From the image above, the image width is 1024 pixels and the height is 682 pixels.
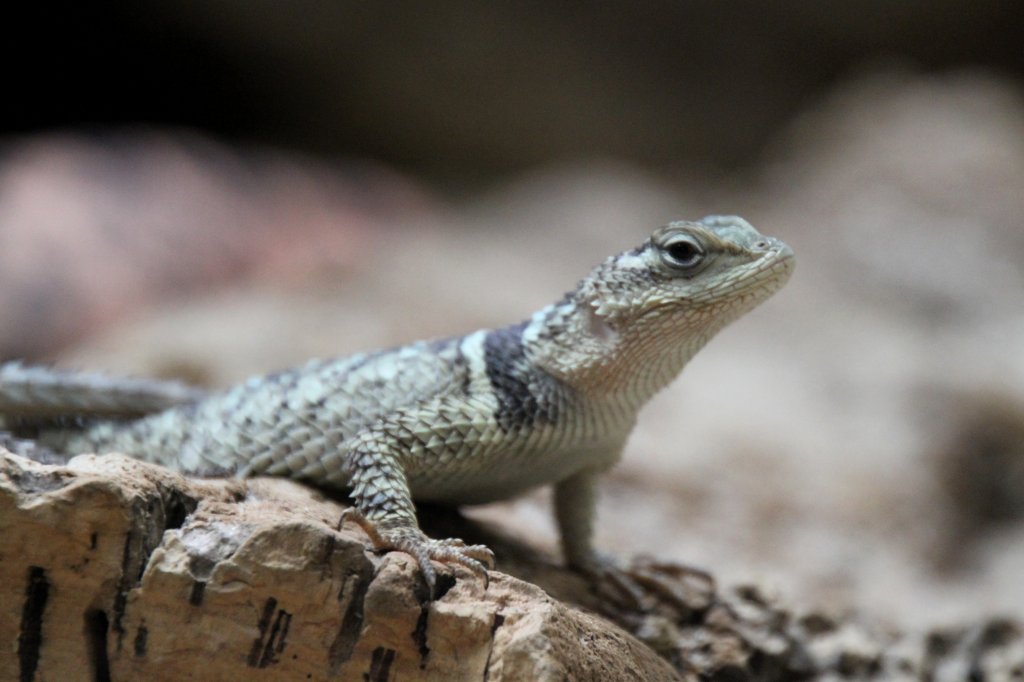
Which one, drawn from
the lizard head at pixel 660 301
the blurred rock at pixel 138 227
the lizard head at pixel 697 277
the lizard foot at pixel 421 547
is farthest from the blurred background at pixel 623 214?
the lizard foot at pixel 421 547

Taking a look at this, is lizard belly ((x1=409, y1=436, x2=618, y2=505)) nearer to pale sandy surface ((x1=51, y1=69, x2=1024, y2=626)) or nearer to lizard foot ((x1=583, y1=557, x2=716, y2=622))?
lizard foot ((x1=583, y1=557, x2=716, y2=622))

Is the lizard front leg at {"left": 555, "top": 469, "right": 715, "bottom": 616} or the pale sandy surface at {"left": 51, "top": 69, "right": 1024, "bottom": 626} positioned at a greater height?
the pale sandy surface at {"left": 51, "top": 69, "right": 1024, "bottom": 626}

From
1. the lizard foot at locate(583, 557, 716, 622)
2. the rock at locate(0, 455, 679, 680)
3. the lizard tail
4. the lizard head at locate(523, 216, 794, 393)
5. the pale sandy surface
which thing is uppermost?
the pale sandy surface

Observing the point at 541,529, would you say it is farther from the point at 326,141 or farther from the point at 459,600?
the point at 326,141

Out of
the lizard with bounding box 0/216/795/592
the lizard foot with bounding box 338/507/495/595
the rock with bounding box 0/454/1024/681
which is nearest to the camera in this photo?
the rock with bounding box 0/454/1024/681

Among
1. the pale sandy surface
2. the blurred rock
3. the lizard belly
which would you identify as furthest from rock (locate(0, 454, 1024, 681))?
the blurred rock

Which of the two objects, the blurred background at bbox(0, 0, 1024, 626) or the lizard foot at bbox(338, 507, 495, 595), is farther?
the blurred background at bbox(0, 0, 1024, 626)

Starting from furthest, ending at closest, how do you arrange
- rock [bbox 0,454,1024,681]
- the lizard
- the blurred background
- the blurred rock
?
the blurred rock → the blurred background → the lizard → rock [bbox 0,454,1024,681]
